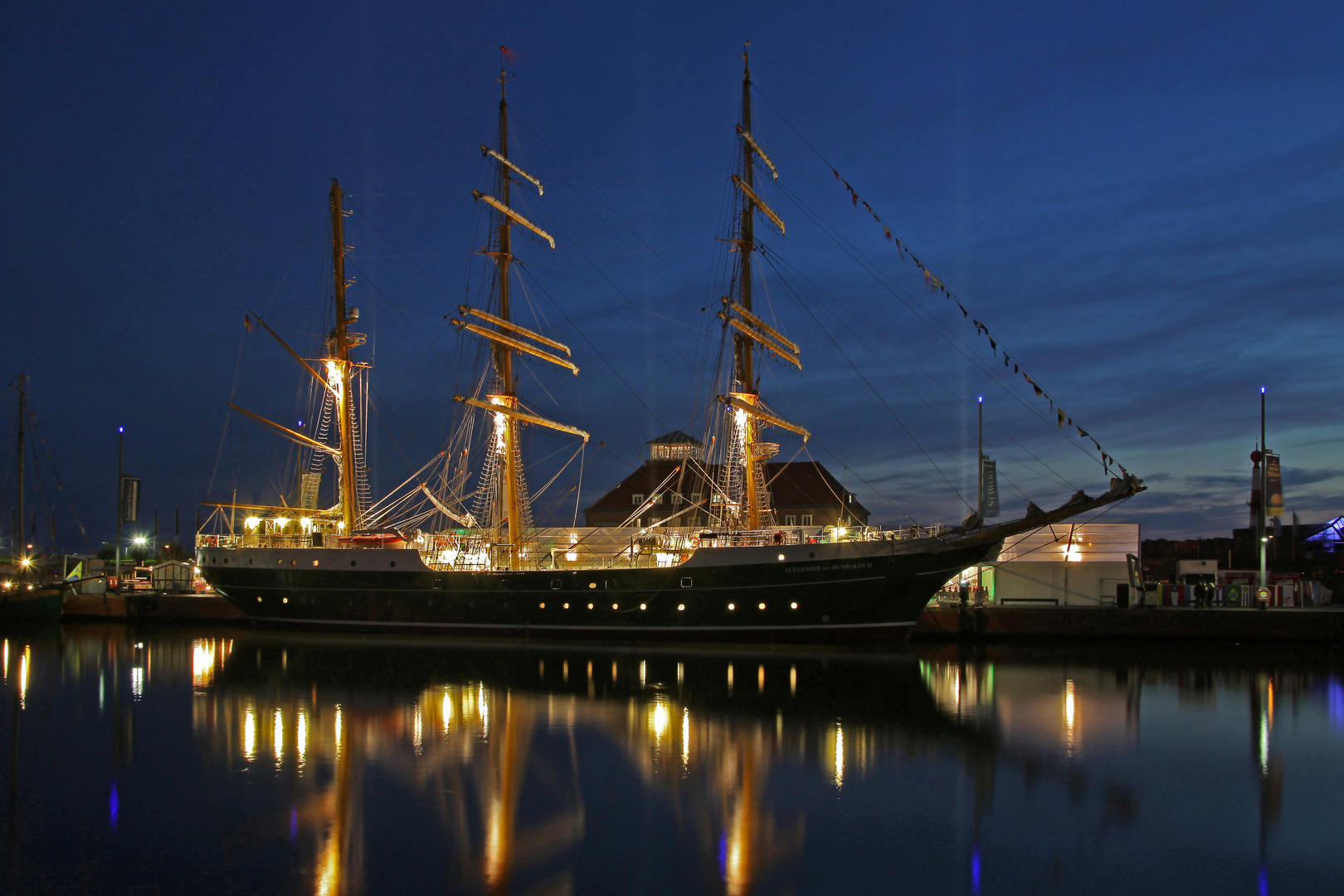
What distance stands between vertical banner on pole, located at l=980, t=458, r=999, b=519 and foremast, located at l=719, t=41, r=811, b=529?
23.4 ft

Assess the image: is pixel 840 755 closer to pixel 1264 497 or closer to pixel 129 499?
pixel 1264 497

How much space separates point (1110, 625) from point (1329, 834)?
21.1 meters

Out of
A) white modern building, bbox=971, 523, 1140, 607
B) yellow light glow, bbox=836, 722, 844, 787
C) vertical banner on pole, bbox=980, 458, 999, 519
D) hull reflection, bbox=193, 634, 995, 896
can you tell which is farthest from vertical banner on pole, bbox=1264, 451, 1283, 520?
yellow light glow, bbox=836, 722, 844, 787

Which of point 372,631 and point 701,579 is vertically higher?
point 701,579

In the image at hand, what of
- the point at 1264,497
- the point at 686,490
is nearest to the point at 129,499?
the point at 686,490

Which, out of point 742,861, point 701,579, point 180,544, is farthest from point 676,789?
point 180,544

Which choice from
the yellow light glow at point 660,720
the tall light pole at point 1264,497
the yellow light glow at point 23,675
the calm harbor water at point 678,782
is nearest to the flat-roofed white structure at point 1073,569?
the tall light pole at point 1264,497

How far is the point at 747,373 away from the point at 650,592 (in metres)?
9.54

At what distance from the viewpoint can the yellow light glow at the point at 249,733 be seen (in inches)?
598

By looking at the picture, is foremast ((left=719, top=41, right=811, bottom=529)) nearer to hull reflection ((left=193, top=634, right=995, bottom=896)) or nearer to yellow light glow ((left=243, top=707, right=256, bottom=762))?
hull reflection ((left=193, top=634, right=995, bottom=896))

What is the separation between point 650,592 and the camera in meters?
31.4

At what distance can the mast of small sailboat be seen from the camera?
39.0 meters

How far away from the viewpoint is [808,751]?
15070 mm

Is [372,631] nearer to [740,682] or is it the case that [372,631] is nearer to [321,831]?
[740,682]
